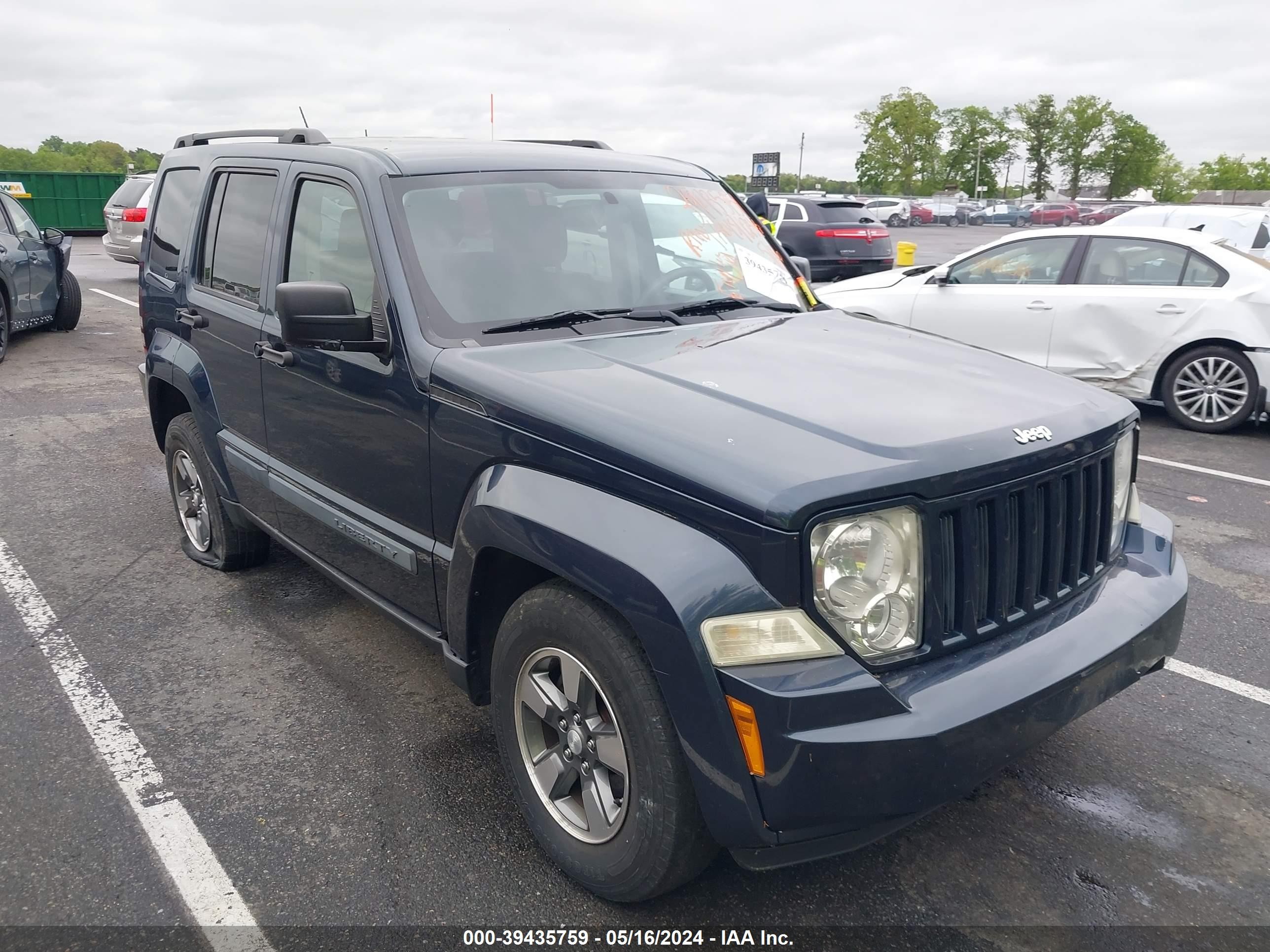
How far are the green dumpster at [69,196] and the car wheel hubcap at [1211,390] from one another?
27.9 m

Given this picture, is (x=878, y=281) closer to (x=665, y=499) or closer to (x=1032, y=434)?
(x=1032, y=434)

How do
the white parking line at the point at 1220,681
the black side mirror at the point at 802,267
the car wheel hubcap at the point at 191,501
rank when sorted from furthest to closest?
the car wheel hubcap at the point at 191,501 → the black side mirror at the point at 802,267 → the white parking line at the point at 1220,681

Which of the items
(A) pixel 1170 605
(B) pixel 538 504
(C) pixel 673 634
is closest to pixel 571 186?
(B) pixel 538 504

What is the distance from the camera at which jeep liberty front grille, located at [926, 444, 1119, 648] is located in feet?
7.52

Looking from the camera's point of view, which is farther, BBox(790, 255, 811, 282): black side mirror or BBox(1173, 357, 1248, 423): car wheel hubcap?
BBox(1173, 357, 1248, 423): car wheel hubcap

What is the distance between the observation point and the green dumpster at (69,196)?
2792cm

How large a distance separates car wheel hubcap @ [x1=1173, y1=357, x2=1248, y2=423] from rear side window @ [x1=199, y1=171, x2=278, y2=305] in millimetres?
6971

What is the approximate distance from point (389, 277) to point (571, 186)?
84cm

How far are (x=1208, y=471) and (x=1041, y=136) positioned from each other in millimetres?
98293

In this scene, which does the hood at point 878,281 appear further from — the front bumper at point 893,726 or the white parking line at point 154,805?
the front bumper at point 893,726

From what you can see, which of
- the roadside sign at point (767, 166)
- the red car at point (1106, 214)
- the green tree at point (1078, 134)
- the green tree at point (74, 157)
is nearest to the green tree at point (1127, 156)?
the green tree at point (1078, 134)

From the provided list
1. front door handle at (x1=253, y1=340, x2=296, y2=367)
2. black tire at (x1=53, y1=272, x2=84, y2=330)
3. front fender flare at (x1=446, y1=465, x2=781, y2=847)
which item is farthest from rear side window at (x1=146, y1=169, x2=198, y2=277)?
black tire at (x1=53, y1=272, x2=84, y2=330)

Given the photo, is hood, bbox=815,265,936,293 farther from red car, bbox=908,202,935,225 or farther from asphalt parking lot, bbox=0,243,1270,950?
red car, bbox=908,202,935,225

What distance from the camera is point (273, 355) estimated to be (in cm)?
367
